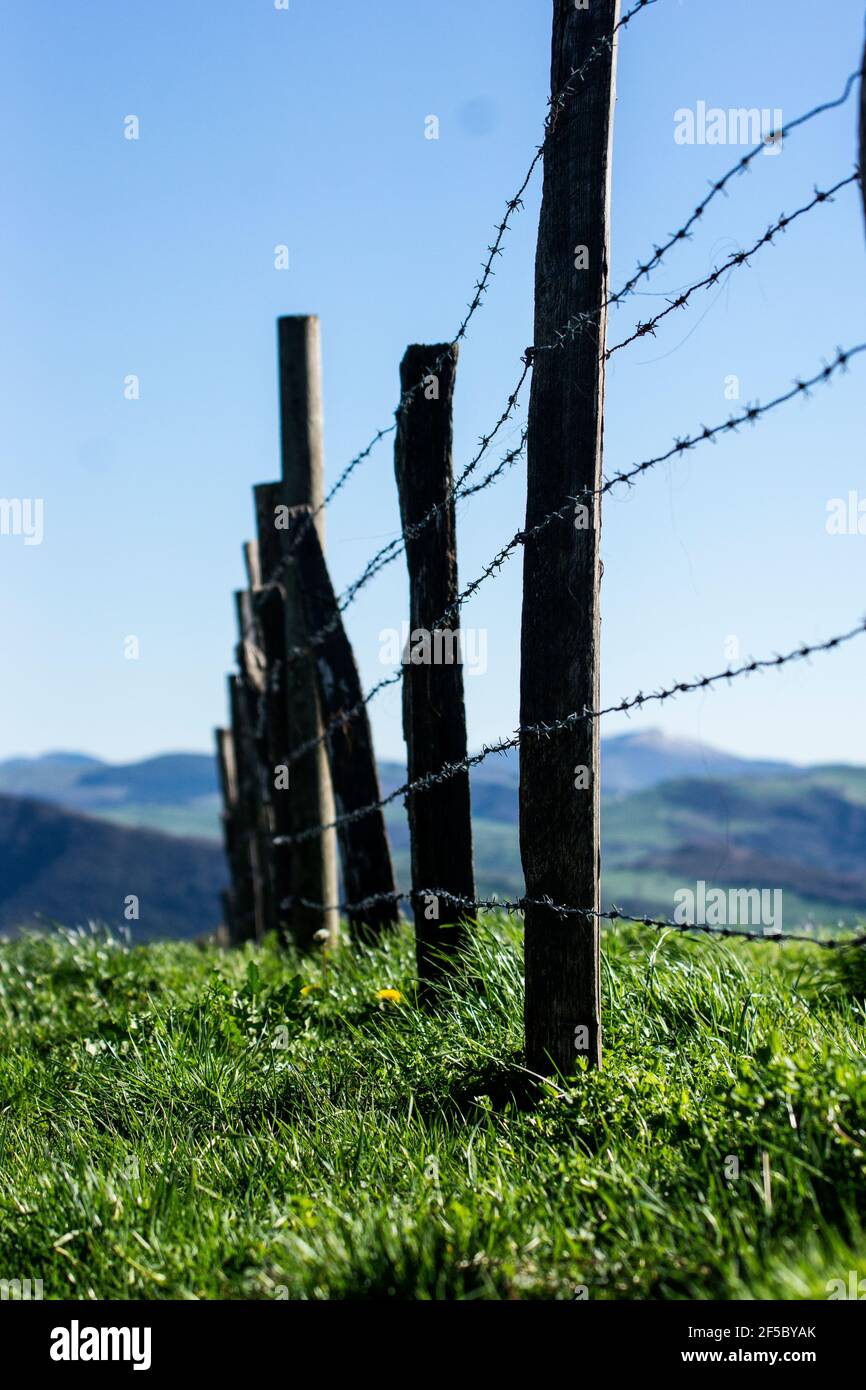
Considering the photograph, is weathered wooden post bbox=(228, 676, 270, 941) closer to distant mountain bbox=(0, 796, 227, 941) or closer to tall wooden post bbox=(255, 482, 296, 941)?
tall wooden post bbox=(255, 482, 296, 941)

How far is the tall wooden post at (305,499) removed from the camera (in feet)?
22.7

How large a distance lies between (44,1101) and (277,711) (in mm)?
3855

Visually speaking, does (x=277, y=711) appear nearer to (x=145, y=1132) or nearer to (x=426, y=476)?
(x=426, y=476)

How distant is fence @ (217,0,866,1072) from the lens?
354cm

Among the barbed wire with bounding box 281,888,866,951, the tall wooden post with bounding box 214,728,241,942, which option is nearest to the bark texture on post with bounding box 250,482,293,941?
the barbed wire with bounding box 281,888,866,951

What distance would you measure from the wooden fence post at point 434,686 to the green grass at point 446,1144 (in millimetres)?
218

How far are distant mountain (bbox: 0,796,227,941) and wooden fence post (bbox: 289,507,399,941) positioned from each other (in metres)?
78.9

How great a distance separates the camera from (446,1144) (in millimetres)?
3223

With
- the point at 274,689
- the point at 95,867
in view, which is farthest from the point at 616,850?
the point at 274,689

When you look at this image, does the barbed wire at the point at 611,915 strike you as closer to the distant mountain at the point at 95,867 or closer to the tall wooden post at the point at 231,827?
the tall wooden post at the point at 231,827

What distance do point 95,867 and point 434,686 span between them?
91382 mm

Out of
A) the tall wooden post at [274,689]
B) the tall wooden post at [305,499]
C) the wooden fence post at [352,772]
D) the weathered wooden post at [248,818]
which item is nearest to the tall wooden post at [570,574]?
the wooden fence post at [352,772]

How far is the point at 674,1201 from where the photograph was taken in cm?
268
